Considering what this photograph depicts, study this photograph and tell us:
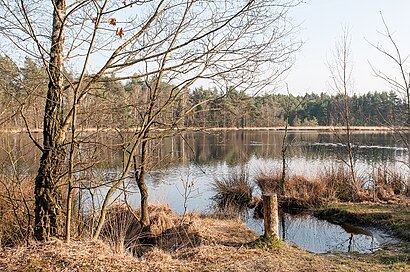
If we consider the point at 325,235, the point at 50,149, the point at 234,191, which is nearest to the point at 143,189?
the point at 50,149

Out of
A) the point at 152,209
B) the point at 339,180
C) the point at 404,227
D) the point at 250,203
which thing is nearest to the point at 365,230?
the point at 404,227

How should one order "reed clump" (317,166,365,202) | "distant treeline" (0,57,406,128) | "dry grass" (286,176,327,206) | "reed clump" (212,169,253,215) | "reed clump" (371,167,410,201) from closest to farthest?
"distant treeline" (0,57,406,128), "reed clump" (371,167,410,201), "reed clump" (317,166,365,202), "dry grass" (286,176,327,206), "reed clump" (212,169,253,215)

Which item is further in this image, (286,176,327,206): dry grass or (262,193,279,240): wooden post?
(286,176,327,206): dry grass

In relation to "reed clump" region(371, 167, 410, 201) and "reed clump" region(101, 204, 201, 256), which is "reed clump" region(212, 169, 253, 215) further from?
"reed clump" region(101, 204, 201, 256)

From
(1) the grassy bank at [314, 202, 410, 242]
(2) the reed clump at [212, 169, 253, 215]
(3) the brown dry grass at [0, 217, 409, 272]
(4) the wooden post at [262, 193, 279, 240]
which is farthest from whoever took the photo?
(2) the reed clump at [212, 169, 253, 215]

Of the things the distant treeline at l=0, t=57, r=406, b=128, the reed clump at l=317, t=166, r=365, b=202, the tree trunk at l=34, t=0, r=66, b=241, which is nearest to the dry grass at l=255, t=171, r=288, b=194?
the reed clump at l=317, t=166, r=365, b=202

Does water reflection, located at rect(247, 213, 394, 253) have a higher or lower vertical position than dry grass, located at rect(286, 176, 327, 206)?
lower

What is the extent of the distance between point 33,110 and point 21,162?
2.60 metres

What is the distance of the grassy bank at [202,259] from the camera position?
12.4 feet

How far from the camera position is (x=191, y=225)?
23.3ft

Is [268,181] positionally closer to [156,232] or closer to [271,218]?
[156,232]

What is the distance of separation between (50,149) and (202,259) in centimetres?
252

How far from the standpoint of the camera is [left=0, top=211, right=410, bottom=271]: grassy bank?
3.79 metres

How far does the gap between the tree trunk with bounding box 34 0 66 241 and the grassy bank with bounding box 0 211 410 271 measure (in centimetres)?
35
